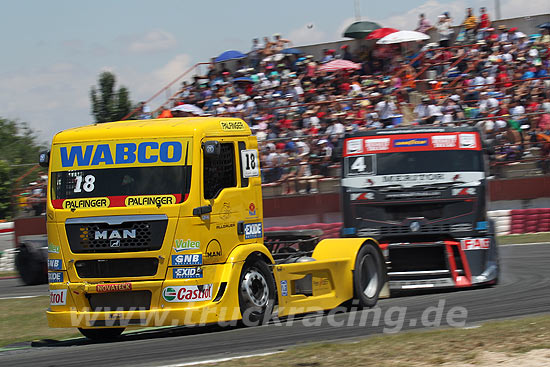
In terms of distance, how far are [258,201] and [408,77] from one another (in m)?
14.6

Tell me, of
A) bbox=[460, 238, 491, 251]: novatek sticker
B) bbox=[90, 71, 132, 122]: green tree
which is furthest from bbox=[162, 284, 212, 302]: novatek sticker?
bbox=[90, 71, 132, 122]: green tree

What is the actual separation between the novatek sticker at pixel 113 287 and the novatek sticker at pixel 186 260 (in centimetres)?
55

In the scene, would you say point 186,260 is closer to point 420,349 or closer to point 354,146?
point 420,349

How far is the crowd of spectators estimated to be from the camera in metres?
20.6

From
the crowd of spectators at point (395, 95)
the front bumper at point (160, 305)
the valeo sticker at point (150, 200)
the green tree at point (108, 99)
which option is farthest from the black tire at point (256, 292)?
the green tree at point (108, 99)

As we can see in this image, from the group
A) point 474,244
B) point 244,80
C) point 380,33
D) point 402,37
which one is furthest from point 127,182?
point 380,33

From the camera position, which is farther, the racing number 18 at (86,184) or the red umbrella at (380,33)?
the red umbrella at (380,33)

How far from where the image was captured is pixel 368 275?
11195mm

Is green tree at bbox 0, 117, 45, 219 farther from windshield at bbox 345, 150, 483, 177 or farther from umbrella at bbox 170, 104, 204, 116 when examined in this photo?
windshield at bbox 345, 150, 483, 177

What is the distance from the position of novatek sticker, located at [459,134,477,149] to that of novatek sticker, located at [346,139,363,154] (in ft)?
4.81

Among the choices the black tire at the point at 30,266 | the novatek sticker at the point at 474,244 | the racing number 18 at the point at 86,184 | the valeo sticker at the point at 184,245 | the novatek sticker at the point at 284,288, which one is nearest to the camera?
the valeo sticker at the point at 184,245

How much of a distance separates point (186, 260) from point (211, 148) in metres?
1.18

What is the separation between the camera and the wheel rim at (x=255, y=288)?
29.6 feet

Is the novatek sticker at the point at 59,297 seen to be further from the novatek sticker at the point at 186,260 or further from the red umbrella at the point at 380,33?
the red umbrella at the point at 380,33
